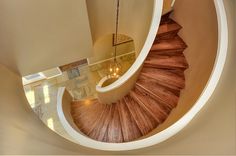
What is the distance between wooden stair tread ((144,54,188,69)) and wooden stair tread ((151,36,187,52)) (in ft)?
0.53

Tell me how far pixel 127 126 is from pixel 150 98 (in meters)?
0.66

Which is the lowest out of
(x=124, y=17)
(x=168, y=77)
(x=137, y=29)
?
(x=168, y=77)

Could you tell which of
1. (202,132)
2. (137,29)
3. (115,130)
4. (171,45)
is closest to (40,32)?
(137,29)

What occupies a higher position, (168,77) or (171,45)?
(171,45)

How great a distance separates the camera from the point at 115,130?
356cm

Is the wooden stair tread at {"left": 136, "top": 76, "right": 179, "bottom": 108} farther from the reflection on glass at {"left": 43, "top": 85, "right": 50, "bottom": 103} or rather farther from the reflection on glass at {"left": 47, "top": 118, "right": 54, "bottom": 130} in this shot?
the reflection on glass at {"left": 43, "top": 85, "right": 50, "bottom": 103}

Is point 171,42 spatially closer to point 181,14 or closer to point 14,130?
point 181,14

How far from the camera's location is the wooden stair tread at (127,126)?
337 centimetres

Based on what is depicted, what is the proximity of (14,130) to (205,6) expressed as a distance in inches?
111

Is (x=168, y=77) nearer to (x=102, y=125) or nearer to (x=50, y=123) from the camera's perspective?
(x=102, y=125)

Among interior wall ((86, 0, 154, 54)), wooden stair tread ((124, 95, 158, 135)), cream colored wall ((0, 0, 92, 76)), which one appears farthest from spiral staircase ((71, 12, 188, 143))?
cream colored wall ((0, 0, 92, 76))

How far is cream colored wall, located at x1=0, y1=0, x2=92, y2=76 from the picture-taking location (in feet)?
8.23

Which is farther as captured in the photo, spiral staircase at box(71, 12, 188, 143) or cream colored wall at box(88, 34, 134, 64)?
cream colored wall at box(88, 34, 134, 64)

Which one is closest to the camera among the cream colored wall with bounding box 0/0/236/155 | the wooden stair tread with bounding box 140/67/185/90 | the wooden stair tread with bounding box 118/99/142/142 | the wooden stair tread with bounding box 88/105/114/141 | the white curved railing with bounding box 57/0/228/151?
the cream colored wall with bounding box 0/0/236/155
